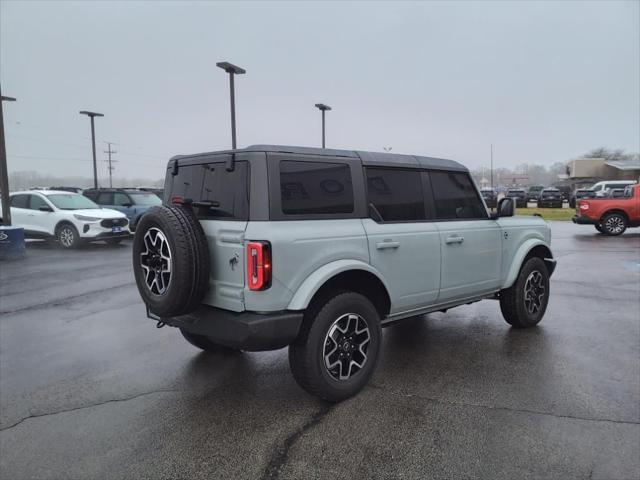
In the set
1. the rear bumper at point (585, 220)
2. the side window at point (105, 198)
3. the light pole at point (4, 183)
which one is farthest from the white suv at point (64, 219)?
the rear bumper at point (585, 220)

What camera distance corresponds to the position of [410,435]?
312cm

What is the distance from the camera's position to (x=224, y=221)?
345 cm

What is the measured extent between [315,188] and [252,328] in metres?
1.18

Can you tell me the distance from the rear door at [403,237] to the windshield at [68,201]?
44.9 feet

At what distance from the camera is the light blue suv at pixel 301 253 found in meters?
3.28

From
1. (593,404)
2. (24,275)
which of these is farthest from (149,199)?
(593,404)

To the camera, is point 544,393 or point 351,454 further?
point 544,393

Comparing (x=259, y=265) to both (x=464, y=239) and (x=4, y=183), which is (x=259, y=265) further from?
(x=4, y=183)

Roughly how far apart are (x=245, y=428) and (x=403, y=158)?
272 cm

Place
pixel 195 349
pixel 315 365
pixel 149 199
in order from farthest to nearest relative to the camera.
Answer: pixel 149 199 → pixel 195 349 → pixel 315 365

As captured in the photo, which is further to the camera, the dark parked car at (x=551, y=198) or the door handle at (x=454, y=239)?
the dark parked car at (x=551, y=198)

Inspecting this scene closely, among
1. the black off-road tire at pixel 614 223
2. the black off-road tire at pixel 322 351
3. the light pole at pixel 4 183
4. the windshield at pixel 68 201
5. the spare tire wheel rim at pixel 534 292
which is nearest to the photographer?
the black off-road tire at pixel 322 351

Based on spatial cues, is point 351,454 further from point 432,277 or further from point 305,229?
point 432,277

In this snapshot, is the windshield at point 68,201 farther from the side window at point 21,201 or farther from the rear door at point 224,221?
the rear door at point 224,221
